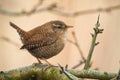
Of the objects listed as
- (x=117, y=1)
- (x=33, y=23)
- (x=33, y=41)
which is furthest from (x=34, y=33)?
(x=33, y=23)

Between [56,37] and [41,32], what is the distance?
0.18m

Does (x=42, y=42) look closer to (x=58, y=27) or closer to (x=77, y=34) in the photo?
(x=58, y=27)

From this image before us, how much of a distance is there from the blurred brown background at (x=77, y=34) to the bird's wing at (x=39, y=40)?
1766 mm

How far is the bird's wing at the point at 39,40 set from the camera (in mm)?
3591

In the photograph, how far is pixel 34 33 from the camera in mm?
3637

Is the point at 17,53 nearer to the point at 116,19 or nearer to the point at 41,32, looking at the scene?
the point at 116,19

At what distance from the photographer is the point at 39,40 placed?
3648 mm

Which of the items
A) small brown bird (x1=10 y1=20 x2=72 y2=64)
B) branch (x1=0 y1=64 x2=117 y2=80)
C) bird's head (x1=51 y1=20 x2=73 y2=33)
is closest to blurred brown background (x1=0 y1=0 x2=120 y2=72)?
bird's head (x1=51 y1=20 x2=73 y2=33)

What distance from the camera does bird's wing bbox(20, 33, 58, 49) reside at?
3.59 meters

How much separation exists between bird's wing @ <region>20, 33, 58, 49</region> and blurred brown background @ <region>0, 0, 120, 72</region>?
1.77 m

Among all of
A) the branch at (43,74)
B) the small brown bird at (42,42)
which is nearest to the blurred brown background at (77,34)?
the small brown bird at (42,42)

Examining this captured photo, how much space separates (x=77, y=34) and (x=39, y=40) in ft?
7.86

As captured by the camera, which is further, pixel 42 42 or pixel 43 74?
pixel 42 42

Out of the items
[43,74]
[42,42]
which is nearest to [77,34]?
[42,42]
